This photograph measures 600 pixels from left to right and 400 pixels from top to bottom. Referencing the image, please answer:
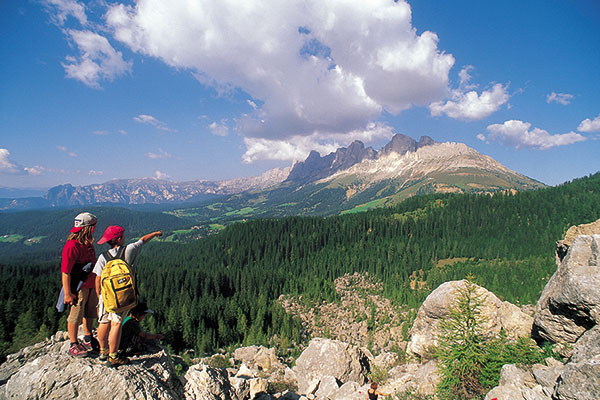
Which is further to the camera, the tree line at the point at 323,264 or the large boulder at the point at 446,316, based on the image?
the tree line at the point at 323,264

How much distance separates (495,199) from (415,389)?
15531 centimetres

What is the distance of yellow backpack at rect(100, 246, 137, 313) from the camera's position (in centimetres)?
726

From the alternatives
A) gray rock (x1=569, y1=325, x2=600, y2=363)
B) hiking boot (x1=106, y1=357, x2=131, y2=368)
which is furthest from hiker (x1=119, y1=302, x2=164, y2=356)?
gray rock (x1=569, y1=325, x2=600, y2=363)

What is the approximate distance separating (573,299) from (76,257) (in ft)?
68.4

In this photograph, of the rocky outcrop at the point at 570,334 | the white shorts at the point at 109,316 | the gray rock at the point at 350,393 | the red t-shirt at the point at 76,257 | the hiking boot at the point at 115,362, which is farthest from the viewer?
the gray rock at the point at 350,393

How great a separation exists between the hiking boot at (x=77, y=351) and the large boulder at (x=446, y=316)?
59.5 feet

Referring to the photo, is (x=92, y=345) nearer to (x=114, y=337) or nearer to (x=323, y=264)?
(x=114, y=337)

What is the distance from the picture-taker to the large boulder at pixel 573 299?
468 inches

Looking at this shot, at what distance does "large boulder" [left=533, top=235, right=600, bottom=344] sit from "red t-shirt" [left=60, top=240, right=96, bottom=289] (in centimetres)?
2041

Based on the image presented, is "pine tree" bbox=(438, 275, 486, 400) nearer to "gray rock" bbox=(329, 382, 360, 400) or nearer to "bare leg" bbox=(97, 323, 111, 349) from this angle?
"gray rock" bbox=(329, 382, 360, 400)

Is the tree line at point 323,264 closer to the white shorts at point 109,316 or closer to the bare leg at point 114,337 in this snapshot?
the bare leg at point 114,337

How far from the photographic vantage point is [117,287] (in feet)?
24.3

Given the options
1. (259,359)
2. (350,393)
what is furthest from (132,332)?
(259,359)

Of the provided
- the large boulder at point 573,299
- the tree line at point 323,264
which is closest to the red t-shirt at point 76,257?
the large boulder at point 573,299
